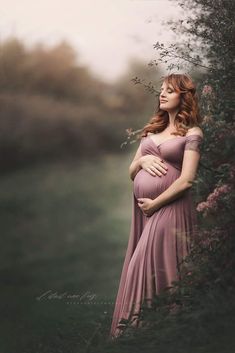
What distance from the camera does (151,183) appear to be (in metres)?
5.76

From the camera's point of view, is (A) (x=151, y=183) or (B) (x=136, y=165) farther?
(B) (x=136, y=165)

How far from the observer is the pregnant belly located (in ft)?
18.8

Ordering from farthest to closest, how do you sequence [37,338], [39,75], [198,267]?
[39,75]
[37,338]
[198,267]

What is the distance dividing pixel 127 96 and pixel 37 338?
195cm

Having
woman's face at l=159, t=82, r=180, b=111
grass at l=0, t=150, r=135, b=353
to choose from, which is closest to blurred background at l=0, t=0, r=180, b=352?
grass at l=0, t=150, r=135, b=353

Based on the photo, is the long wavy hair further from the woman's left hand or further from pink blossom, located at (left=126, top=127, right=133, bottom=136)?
the woman's left hand

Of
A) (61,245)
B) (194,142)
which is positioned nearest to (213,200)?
(194,142)

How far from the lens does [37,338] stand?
6.11 metres

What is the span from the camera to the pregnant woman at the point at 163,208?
5660mm

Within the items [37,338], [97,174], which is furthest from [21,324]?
[97,174]

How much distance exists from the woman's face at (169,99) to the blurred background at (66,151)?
34cm

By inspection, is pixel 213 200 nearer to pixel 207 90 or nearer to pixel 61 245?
pixel 207 90

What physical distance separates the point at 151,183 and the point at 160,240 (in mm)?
408

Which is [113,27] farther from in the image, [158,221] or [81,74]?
[158,221]
